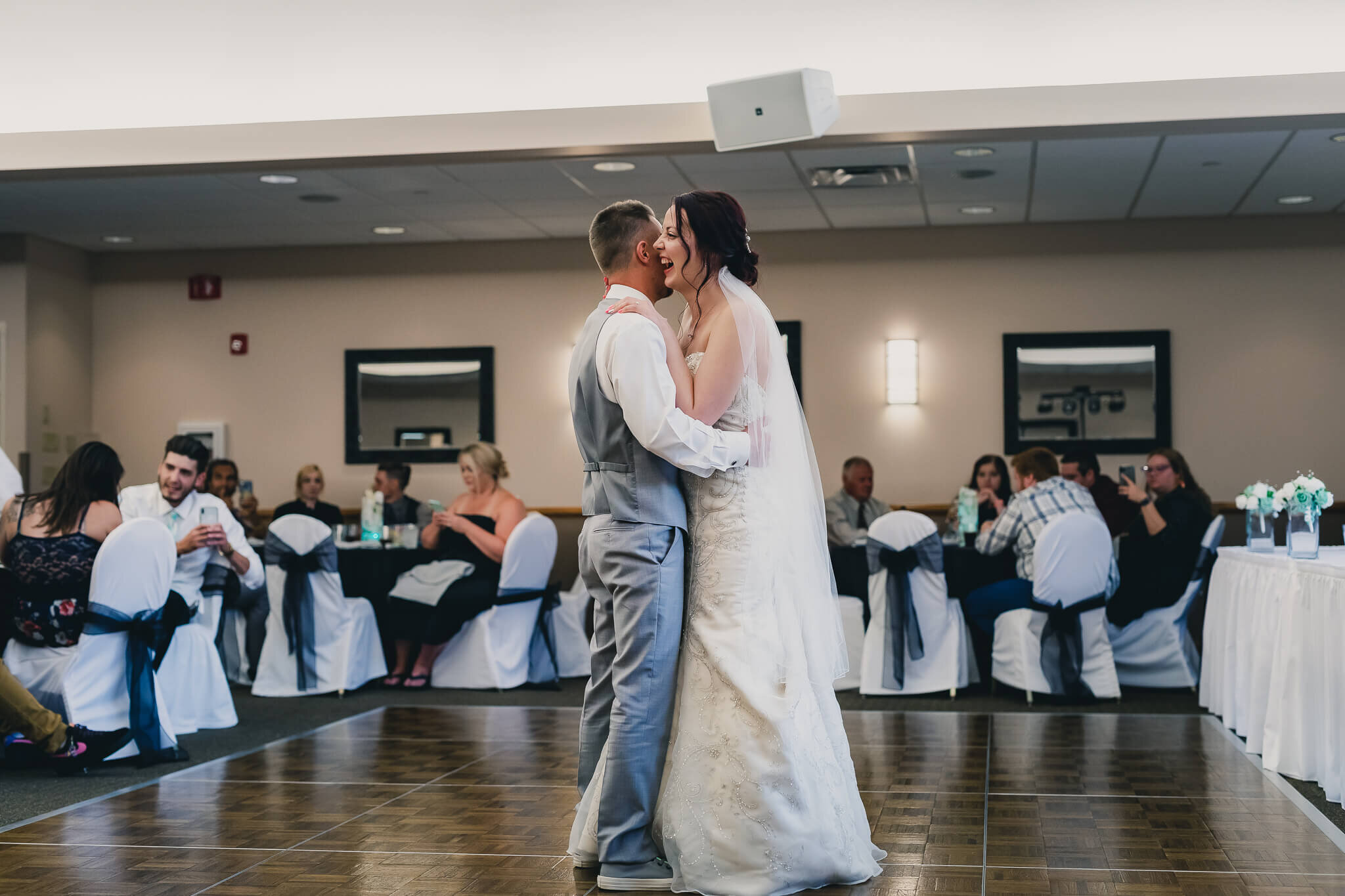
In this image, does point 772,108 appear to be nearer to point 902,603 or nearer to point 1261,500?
point 902,603

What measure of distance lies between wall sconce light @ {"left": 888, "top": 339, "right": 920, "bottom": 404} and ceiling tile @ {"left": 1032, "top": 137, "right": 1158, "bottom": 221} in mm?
1202

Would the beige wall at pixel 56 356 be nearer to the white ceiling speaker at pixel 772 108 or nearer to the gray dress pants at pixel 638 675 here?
the white ceiling speaker at pixel 772 108

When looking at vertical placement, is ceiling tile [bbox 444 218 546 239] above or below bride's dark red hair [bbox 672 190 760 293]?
above

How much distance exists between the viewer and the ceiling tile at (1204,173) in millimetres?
6582

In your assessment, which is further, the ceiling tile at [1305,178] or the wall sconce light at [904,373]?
the wall sconce light at [904,373]

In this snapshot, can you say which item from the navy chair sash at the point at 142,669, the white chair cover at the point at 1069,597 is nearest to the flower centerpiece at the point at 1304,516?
the white chair cover at the point at 1069,597

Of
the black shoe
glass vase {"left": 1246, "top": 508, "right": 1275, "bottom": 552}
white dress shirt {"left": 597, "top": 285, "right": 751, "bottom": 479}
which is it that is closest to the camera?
white dress shirt {"left": 597, "top": 285, "right": 751, "bottom": 479}

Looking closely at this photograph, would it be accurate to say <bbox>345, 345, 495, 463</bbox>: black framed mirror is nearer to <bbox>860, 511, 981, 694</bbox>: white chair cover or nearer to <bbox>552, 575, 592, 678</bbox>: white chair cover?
<bbox>552, 575, 592, 678</bbox>: white chair cover

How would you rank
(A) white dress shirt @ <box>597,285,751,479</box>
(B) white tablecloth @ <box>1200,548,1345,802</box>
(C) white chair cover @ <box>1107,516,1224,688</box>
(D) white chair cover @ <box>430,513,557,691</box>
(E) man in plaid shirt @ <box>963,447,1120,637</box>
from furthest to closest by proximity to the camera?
(D) white chair cover @ <box>430,513,557,691</box> → (C) white chair cover @ <box>1107,516,1224,688</box> → (E) man in plaid shirt @ <box>963,447,1120,637</box> → (B) white tablecloth @ <box>1200,548,1345,802</box> → (A) white dress shirt @ <box>597,285,751,479</box>

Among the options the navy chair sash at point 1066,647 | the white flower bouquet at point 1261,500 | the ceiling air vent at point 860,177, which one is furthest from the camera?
the ceiling air vent at point 860,177

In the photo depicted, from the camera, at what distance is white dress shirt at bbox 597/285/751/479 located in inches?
115

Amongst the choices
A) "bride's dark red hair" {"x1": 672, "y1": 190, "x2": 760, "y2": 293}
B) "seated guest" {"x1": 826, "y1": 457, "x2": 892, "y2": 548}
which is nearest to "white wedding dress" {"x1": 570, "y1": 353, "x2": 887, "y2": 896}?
"bride's dark red hair" {"x1": 672, "y1": 190, "x2": 760, "y2": 293}

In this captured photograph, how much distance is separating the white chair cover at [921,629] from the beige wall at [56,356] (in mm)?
6172

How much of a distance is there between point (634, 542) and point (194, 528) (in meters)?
3.13
